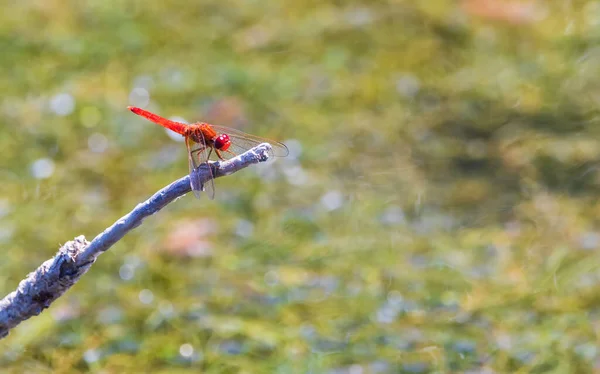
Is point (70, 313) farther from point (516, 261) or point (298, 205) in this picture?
point (516, 261)

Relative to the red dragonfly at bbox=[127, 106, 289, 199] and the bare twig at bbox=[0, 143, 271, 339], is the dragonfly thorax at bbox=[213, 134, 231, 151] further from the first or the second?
the bare twig at bbox=[0, 143, 271, 339]

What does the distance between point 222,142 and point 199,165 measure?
0.21 m

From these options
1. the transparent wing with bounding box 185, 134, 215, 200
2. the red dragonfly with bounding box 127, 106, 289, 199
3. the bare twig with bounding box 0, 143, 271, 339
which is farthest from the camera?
the red dragonfly with bounding box 127, 106, 289, 199

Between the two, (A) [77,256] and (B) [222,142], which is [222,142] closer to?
(B) [222,142]

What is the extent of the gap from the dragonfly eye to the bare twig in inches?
11.2

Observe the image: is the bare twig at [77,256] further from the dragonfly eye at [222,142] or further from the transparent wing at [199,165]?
the dragonfly eye at [222,142]

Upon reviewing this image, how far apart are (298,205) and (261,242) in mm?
284

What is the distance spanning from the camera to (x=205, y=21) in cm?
430

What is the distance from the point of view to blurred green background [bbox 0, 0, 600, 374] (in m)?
2.27

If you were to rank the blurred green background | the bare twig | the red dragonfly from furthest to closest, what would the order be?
1. the blurred green background
2. the red dragonfly
3. the bare twig

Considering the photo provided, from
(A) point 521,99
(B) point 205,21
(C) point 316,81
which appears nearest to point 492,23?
(A) point 521,99

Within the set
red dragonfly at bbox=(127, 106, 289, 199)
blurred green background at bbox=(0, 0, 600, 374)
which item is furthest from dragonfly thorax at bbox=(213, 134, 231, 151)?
blurred green background at bbox=(0, 0, 600, 374)

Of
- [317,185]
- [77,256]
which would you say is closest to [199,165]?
[77,256]

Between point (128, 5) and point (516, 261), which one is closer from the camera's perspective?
point (516, 261)
